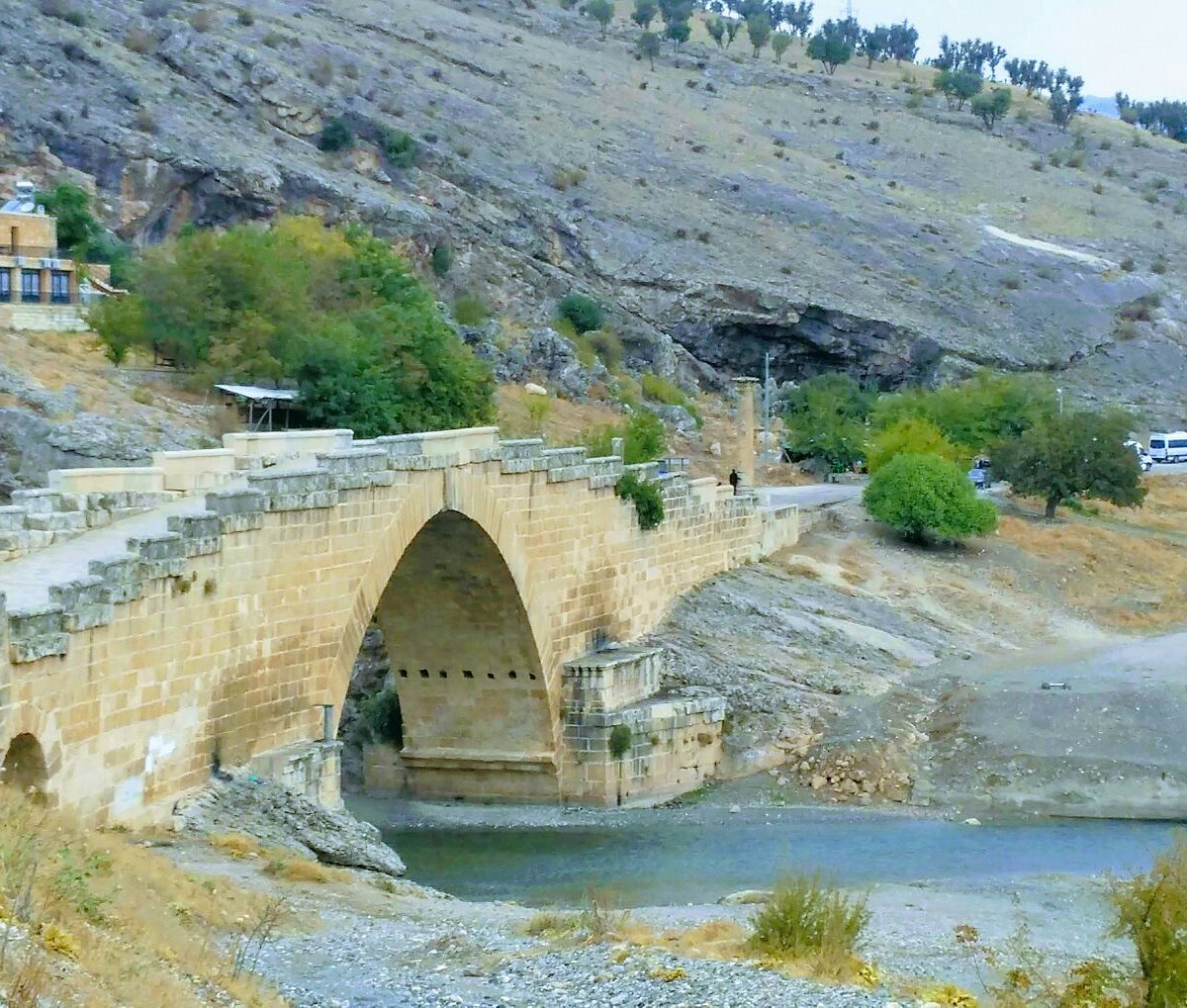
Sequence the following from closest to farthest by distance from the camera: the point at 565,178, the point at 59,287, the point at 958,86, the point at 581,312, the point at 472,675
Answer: the point at 472,675, the point at 59,287, the point at 581,312, the point at 565,178, the point at 958,86

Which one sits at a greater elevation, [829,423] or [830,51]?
[830,51]

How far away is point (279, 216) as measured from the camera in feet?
193

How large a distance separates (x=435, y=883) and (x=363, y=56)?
54.0 m

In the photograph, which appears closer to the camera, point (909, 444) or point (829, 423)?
point (909, 444)

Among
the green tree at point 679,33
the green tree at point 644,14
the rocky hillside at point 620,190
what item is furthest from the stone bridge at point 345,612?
the green tree at point 644,14

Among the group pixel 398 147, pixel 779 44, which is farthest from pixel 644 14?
pixel 398 147

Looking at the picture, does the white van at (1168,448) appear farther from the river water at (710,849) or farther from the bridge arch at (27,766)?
the bridge arch at (27,766)

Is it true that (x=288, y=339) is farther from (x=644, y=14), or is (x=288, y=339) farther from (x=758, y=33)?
(x=758, y=33)

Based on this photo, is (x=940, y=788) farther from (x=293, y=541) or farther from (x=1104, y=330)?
(x=1104, y=330)

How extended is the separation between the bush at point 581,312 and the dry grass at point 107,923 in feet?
149

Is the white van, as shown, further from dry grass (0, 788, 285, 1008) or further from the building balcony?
dry grass (0, 788, 285, 1008)

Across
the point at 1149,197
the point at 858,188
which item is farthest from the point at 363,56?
the point at 1149,197

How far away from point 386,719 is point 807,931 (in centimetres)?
1896

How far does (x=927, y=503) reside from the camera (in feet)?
152
